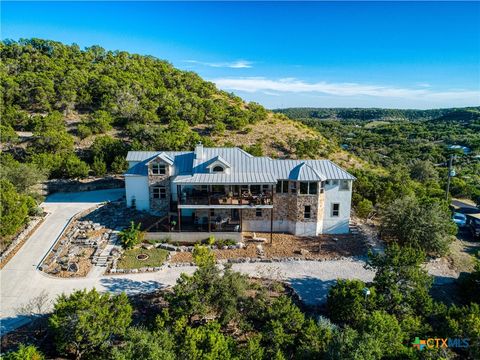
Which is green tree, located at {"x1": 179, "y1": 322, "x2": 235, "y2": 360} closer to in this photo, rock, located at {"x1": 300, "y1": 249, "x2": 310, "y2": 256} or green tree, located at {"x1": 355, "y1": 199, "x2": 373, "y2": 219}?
rock, located at {"x1": 300, "y1": 249, "x2": 310, "y2": 256}

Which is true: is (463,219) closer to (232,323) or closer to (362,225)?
(362,225)

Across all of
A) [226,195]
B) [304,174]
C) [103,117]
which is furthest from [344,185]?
[103,117]

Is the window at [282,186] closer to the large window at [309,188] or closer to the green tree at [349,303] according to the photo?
the large window at [309,188]

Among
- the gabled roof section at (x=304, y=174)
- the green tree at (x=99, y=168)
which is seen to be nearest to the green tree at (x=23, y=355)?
the gabled roof section at (x=304, y=174)

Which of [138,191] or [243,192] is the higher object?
[243,192]

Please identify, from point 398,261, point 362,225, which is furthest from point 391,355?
point 362,225

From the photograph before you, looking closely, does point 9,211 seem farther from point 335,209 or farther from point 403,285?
point 403,285
